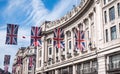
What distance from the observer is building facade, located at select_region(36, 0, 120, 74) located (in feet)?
133

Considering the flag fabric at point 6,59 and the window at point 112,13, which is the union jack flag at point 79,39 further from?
the flag fabric at point 6,59

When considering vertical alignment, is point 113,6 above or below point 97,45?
above

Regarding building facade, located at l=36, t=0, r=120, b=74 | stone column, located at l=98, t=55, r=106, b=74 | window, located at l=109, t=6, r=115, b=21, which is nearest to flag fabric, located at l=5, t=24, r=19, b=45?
building facade, located at l=36, t=0, r=120, b=74

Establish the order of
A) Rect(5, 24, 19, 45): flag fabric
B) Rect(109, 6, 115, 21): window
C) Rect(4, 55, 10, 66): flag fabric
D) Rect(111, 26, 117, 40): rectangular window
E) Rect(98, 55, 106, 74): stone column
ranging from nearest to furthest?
1. Rect(111, 26, 117, 40): rectangular window
2. Rect(109, 6, 115, 21): window
3. Rect(98, 55, 106, 74): stone column
4. Rect(5, 24, 19, 45): flag fabric
5. Rect(4, 55, 10, 66): flag fabric

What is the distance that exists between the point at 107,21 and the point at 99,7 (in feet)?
10.6

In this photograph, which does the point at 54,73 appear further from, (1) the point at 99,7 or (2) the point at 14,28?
(1) the point at 99,7

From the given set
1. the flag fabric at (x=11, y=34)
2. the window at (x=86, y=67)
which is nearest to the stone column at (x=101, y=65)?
the window at (x=86, y=67)

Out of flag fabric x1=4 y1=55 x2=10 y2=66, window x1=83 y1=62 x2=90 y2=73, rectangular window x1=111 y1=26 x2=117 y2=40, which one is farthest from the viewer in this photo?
flag fabric x1=4 y1=55 x2=10 y2=66

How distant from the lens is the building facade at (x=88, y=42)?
40594 mm

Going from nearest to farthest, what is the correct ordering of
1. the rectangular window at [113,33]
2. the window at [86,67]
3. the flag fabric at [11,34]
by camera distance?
the rectangular window at [113,33], the flag fabric at [11,34], the window at [86,67]

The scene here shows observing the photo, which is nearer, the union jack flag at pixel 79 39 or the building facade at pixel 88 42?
the building facade at pixel 88 42

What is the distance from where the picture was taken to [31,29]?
5156 centimetres

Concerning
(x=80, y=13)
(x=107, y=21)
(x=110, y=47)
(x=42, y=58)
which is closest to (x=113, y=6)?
(x=107, y=21)

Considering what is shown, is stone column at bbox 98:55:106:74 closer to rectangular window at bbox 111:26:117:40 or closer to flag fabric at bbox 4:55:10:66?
rectangular window at bbox 111:26:117:40
